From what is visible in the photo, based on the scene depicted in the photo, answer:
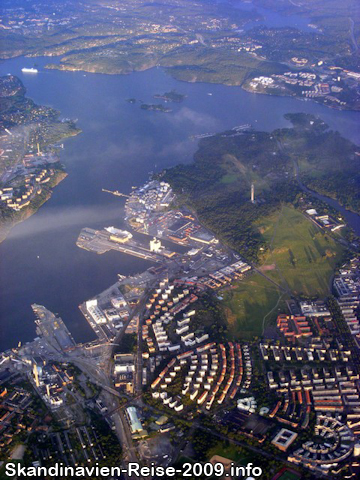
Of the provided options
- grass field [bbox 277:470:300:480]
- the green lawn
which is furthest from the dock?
grass field [bbox 277:470:300:480]

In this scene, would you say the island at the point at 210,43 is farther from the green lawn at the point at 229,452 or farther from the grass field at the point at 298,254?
the green lawn at the point at 229,452

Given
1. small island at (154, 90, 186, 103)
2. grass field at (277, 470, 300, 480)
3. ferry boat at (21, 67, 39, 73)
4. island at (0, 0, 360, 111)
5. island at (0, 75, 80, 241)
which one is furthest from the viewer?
ferry boat at (21, 67, 39, 73)

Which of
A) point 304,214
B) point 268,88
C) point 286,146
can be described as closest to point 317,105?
point 268,88

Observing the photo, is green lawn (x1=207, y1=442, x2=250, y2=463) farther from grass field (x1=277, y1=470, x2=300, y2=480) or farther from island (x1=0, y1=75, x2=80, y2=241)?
island (x1=0, y1=75, x2=80, y2=241)

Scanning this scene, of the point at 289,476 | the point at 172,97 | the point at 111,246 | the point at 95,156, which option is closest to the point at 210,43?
the point at 172,97

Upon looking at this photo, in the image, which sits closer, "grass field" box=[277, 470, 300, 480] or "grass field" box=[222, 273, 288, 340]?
"grass field" box=[277, 470, 300, 480]

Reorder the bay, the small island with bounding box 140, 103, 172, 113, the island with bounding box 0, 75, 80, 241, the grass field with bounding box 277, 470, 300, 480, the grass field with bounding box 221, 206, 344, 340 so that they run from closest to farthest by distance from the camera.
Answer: the grass field with bounding box 277, 470, 300, 480 < the grass field with bounding box 221, 206, 344, 340 < the bay < the island with bounding box 0, 75, 80, 241 < the small island with bounding box 140, 103, 172, 113
